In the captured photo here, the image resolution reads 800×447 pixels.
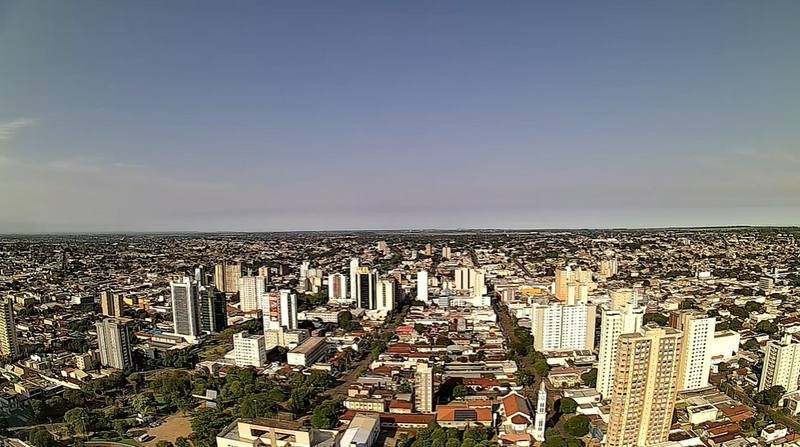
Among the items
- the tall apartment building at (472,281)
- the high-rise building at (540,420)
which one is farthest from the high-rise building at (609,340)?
the tall apartment building at (472,281)

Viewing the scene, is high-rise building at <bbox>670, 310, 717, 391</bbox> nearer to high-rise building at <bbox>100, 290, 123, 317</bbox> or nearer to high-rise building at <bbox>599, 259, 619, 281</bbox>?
high-rise building at <bbox>599, 259, 619, 281</bbox>

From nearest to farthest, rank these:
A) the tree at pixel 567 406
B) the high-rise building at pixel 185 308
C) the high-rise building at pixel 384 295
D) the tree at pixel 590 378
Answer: the tree at pixel 567 406 → the tree at pixel 590 378 → the high-rise building at pixel 185 308 → the high-rise building at pixel 384 295

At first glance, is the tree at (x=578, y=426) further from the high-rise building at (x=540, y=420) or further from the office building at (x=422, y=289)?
the office building at (x=422, y=289)

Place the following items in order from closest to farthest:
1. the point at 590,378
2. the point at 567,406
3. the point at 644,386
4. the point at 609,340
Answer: the point at 644,386
the point at 567,406
the point at 609,340
the point at 590,378

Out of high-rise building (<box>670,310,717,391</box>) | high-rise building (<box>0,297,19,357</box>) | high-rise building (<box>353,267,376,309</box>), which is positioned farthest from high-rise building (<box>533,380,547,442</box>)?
high-rise building (<box>0,297,19,357</box>)

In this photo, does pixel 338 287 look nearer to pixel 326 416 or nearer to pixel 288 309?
pixel 288 309

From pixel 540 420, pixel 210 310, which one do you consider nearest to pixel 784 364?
pixel 540 420
